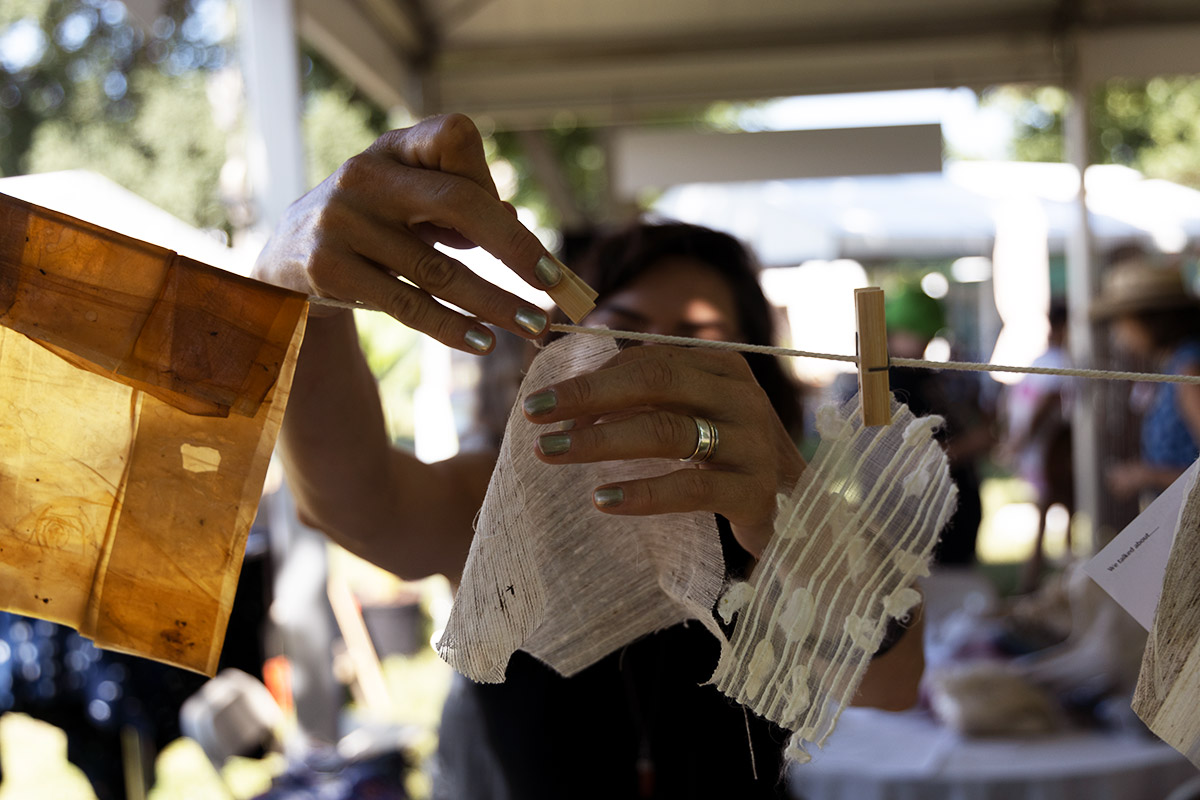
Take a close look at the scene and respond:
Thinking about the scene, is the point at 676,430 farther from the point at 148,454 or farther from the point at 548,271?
the point at 148,454

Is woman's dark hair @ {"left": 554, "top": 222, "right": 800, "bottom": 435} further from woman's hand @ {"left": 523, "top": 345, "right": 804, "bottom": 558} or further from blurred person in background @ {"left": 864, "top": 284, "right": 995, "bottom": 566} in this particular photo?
blurred person in background @ {"left": 864, "top": 284, "right": 995, "bottom": 566}

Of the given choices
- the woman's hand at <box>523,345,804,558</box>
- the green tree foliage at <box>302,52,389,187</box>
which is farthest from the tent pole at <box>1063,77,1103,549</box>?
the green tree foliage at <box>302,52,389,187</box>

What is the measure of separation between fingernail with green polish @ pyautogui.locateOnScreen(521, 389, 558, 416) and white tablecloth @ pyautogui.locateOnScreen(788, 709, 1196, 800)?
162cm

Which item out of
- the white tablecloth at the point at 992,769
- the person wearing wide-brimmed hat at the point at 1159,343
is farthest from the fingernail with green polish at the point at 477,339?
the person wearing wide-brimmed hat at the point at 1159,343

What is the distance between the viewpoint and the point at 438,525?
4.40 feet

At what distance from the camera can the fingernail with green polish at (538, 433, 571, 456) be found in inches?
27.0

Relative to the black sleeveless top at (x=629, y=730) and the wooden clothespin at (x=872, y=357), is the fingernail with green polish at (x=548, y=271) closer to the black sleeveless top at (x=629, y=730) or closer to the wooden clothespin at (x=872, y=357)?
the wooden clothespin at (x=872, y=357)

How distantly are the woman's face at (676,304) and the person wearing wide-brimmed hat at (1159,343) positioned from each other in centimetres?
223

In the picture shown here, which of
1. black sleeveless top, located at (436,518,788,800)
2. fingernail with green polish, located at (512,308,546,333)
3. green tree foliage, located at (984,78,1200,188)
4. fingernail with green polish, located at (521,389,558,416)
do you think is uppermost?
green tree foliage, located at (984,78,1200,188)

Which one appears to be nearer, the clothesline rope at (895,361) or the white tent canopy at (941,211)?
the clothesline rope at (895,361)

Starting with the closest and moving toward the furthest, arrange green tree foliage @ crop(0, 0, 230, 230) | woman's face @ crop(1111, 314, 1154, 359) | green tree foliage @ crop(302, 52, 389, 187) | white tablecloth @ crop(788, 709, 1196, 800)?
Answer: white tablecloth @ crop(788, 709, 1196, 800)
woman's face @ crop(1111, 314, 1154, 359)
green tree foliage @ crop(302, 52, 389, 187)
green tree foliage @ crop(0, 0, 230, 230)

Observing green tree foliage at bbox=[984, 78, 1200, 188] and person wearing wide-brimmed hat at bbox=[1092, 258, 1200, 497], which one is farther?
green tree foliage at bbox=[984, 78, 1200, 188]

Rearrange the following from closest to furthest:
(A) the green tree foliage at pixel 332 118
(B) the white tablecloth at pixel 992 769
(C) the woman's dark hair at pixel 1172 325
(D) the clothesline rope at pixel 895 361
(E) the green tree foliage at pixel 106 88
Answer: (D) the clothesline rope at pixel 895 361, (B) the white tablecloth at pixel 992 769, (C) the woman's dark hair at pixel 1172 325, (A) the green tree foliage at pixel 332 118, (E) the green tree foliage at pixel 106 88

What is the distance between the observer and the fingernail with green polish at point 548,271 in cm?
71
